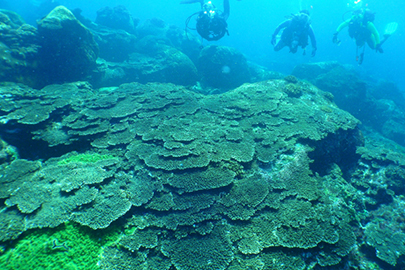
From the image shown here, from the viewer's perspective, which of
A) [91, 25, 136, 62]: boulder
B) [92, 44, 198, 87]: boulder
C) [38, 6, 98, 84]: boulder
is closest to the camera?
[38, 6, 98, 84]: boulder

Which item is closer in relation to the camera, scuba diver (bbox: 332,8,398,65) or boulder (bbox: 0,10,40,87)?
boulder (bbox: 0,10,40,87)

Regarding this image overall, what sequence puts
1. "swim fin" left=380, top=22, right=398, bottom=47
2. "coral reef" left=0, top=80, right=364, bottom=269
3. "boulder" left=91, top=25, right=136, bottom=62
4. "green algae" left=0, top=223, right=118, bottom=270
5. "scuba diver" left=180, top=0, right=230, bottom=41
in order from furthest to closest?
1. "boulder" left=91, top=25, right=136, bottom=62
2. "swim fin" left=380, top=22, right=398, bottom=47
3. "scuba diver" left=180, top=0, right=230, bottom=41
4. "coral reef" left=0, top=80, right=364, bottom=269
5. "green algae" left=0, top=223, right=118, bottom=270

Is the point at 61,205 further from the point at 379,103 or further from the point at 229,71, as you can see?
the point at 379,103

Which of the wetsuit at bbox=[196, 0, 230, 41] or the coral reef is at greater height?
the wetsuit at bbox=[196, 0, 230, 41]

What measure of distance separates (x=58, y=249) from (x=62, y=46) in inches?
396

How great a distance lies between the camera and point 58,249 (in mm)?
2945

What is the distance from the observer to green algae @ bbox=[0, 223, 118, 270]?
9.06 feet

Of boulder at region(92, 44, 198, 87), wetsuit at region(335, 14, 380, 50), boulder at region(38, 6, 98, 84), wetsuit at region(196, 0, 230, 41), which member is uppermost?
wetsuit at region(335, 14, 380, 50)

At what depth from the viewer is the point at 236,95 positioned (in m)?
7.95

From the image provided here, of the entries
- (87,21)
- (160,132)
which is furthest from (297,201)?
(87,21)

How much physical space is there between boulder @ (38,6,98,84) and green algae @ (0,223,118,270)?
9.26 m

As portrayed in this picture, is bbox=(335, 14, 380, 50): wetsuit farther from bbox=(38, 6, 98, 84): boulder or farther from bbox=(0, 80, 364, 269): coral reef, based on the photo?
bbox=(38, 6, 98, 84): boulder

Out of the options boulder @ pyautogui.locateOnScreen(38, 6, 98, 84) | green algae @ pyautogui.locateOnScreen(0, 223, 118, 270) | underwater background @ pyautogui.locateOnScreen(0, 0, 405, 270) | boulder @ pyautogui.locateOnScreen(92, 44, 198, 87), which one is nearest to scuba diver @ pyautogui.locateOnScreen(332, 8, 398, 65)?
underwater background @ pyautogui.locateOnScreen(0, 0, 405, 270)

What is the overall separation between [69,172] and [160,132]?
7.74 feet
